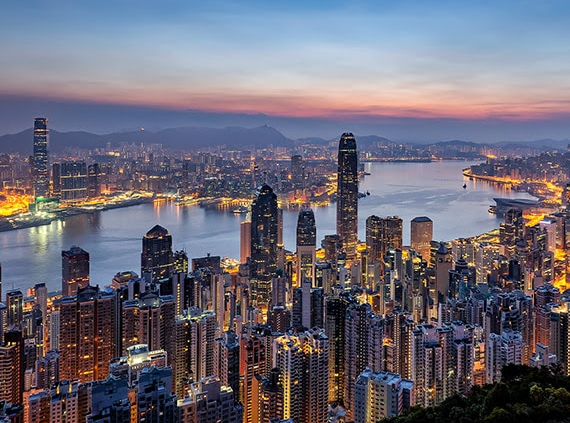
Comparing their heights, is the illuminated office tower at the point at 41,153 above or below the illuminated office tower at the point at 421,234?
above

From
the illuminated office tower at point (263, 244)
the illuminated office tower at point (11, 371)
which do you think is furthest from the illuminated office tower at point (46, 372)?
the illuminated office tower at point (263, 244)

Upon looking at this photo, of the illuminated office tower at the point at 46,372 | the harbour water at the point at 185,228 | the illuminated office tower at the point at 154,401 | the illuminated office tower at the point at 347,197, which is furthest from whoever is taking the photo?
the illuminated office tower at the point at 347,197

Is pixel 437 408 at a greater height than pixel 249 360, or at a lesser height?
greater

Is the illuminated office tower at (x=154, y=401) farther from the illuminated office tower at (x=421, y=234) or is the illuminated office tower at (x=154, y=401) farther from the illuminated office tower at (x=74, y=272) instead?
the illuminated office tower at (x=421, y=234)

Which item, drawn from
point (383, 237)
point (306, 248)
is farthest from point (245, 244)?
point (383, 237)

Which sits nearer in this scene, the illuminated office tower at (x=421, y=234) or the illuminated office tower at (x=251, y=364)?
→ the illuminated office tower at (x=251, y=364)

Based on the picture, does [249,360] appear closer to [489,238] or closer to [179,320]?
[179,320]

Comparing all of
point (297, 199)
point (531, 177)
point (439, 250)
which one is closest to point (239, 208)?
point (297, 199)
